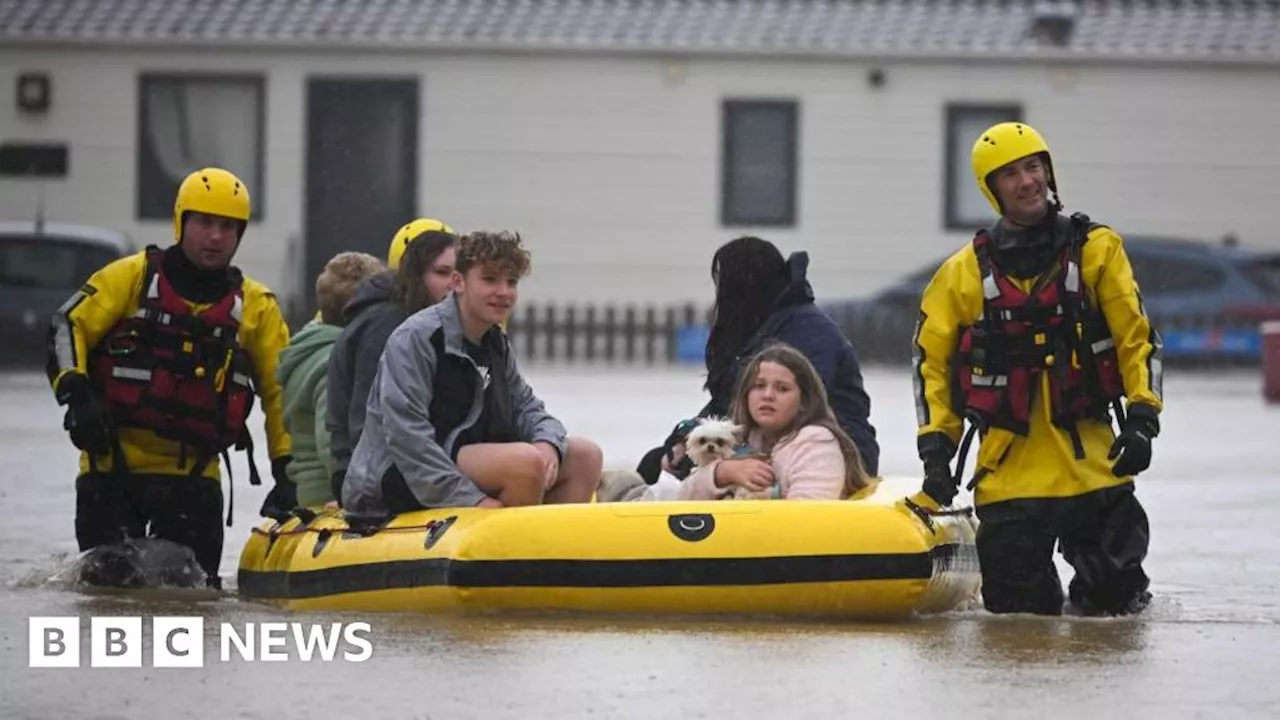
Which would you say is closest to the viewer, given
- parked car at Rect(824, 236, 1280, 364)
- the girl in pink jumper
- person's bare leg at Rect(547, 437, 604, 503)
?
the girl in pink jumper

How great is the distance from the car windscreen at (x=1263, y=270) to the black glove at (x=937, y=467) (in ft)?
85.9

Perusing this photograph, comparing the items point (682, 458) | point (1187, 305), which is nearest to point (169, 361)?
point (682, 458)

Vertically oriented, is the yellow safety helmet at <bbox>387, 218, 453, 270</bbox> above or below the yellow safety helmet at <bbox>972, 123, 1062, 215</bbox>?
below

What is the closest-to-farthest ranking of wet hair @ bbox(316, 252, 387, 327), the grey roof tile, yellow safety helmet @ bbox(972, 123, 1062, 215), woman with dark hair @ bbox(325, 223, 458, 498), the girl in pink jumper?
yellow safety helmet @ bbox(972, 123, 1062, 215)
the girl in pink jumper
woman with dark hair @ bbox(325, 223, 458, 498)
wet hair @ bbox(316, 252, 387, 327)
the grey roof tile

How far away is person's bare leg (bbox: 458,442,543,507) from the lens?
11.1 metres

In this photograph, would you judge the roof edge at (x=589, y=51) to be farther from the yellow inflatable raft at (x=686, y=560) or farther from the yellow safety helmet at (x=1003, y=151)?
the yellow inflatable raft at (x=686, y=560)

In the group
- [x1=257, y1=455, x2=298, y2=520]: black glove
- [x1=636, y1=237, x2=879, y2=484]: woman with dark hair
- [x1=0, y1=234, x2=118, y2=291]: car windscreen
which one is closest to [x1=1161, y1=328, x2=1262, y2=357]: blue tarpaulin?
[x1=0, y1=234, x2=118, y2=291]: car windscreen

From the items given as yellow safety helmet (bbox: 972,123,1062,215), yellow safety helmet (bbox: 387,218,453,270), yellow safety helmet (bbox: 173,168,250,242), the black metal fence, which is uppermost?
yellow safety helmet (bbox: 972,123,1062,215)

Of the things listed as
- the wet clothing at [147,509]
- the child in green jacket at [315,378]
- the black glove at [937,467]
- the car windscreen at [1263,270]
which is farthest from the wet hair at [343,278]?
the car windscreen at [1263,270]

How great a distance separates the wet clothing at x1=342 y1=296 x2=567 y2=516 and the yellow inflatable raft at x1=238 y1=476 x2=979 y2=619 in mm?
339

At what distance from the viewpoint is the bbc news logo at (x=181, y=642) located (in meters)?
9.52

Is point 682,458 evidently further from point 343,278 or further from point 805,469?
point 343,278

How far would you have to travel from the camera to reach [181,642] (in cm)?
994

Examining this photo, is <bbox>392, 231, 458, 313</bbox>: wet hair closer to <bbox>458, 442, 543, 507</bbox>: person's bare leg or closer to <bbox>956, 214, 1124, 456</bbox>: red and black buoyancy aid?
<bbox>458, 442, 543, 507</bbox>: person's bare leg
